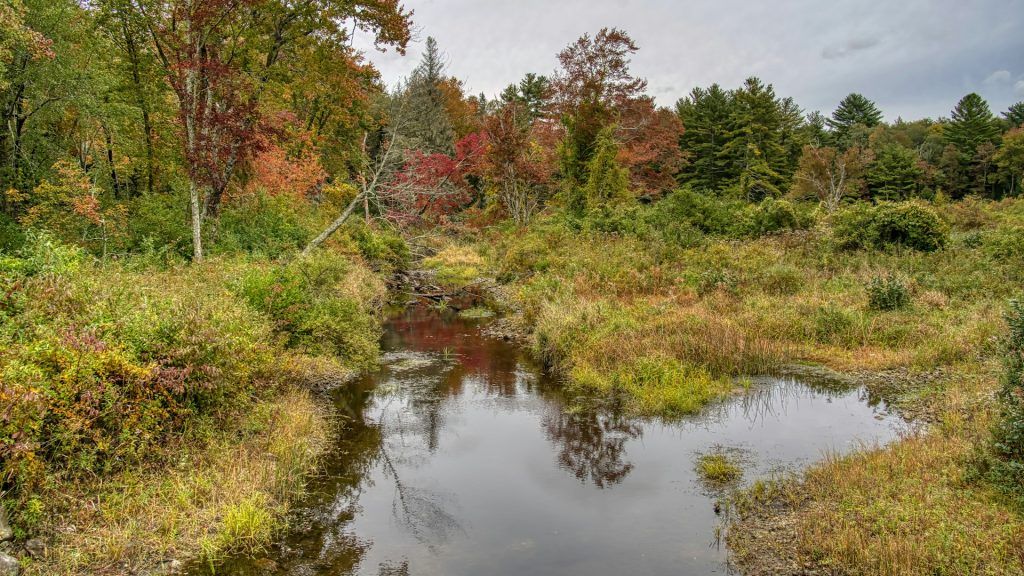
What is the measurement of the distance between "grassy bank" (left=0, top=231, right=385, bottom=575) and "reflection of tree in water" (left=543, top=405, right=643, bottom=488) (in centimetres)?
404

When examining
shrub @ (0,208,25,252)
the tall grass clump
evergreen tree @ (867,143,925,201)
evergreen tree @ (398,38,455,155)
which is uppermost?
evergreen tree @ (398,38,455,155)

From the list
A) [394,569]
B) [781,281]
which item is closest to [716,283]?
[781,281]

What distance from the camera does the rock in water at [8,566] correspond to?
195 inches

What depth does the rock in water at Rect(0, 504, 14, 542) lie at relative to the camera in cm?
511

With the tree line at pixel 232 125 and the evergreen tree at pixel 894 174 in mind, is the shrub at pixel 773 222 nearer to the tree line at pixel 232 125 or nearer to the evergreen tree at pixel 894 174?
the tree line at pixel 232 125

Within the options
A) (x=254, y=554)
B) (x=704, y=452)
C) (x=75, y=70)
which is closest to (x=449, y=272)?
(x=75, y=70)

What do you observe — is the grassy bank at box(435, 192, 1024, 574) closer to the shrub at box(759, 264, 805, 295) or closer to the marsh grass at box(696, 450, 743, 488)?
the shrub at box(759, 264, 805, 295)

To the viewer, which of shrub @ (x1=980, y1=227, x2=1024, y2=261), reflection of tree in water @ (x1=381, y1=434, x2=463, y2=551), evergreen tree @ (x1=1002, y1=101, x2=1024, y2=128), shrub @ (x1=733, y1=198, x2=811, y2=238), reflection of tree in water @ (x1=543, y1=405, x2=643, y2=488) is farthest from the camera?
evergreen tree @ (x1=1002, y1=101, x2=1024, y2=128)

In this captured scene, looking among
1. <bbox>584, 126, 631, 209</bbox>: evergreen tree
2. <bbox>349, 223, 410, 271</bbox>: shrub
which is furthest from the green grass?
<bbox>584, 126, 631, 209</bbox>: evergreen tree

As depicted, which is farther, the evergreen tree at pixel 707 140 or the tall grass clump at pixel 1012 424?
the evergreen tree at pixel 707 140

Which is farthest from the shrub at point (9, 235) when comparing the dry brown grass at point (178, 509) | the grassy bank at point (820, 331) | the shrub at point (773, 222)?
the shrub at point (773, 222)

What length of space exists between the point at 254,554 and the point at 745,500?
5.97m

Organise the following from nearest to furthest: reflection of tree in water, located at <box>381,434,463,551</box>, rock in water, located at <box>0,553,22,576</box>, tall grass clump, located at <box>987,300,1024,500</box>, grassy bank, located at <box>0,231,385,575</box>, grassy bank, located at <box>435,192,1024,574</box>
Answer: rock in water, located at <box>0,553,22,576</box> → grassy bank, located at <box>0,231,385,575</box> → grassy bank, located at <box>435,192,1024,574</box> → tall grass clump, located at <box>987,300,1024,500</box> → reflection of tree in water, located at <box>381,434,463,551</box>

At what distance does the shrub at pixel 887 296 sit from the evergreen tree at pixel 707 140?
36.0m
